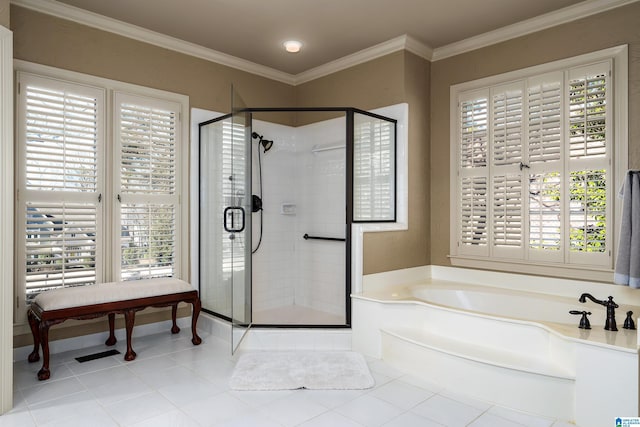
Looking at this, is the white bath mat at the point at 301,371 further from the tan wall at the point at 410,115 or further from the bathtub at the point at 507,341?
the tan wall at the point at 410,115

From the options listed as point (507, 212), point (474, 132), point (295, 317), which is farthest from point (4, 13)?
point (507, 212)

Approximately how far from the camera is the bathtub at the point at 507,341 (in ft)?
7.24

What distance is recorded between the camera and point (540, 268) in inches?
138

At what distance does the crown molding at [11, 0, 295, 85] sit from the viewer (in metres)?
3.19

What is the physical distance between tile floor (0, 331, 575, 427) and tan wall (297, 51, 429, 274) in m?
1.17

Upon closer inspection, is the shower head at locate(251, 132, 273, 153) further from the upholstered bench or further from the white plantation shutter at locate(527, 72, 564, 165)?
the white plantation shutter at locate(527, 72, 564, 165)

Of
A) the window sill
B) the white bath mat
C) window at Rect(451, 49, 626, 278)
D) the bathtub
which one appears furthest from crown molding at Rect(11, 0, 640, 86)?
the white bath mat

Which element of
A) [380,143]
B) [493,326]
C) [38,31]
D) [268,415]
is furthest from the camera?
[380,143]

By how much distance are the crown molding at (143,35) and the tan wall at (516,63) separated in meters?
1.88

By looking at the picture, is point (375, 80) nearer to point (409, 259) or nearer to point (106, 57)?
point (409, 259)

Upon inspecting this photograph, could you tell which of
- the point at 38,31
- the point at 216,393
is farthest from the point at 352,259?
the point at 38,31

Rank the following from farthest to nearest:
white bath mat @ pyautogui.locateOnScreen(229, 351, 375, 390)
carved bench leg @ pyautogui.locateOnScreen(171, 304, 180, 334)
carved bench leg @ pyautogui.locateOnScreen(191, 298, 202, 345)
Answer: carved bench leg @ pyautogui.locateOnScreen(171, 304, 180, 334) < carved bench leg @ pyautogui.locateOnScreen(191, 298, 202, 345) < white bath mat @ pyautogui.locateOnScreen(229, 351, 375, 390)

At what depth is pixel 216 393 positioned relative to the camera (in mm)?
2615

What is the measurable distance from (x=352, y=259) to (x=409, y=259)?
746 millimetres
